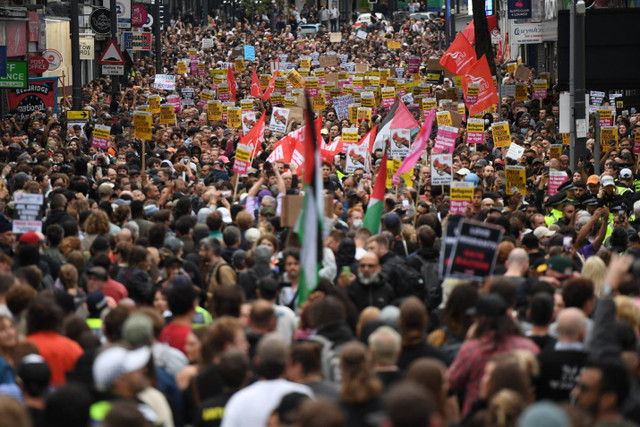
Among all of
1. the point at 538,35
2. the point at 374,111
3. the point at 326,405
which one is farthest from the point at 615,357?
the point at 538,35

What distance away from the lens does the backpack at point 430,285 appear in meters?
10.2

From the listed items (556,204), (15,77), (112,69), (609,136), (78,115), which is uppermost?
(112,69)

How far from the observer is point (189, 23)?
7688 cm

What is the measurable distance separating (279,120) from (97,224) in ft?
39.3

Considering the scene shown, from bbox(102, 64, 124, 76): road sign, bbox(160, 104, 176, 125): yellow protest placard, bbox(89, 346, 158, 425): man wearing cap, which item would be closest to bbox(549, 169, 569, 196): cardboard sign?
bbox(160, 104, 176, 125): yellow protest placard

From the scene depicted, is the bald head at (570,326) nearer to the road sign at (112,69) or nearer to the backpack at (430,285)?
the backpack at (430,285)

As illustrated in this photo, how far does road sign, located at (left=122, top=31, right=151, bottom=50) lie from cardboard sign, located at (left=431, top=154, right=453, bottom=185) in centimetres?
2872

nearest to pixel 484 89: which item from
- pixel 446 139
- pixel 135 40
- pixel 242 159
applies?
pixel 446 139

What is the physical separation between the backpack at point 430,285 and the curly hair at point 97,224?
3.00 metres

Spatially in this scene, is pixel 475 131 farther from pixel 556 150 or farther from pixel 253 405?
pixel 253 405

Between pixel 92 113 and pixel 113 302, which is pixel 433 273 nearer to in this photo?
pixel 113 302

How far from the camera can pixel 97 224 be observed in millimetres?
11531

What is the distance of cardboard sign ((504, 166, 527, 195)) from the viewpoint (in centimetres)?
1653

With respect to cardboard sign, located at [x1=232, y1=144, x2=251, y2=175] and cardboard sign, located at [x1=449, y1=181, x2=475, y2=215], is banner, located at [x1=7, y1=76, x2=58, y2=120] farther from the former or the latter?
cardboard sign, located at [x1=449, y1=181, x2=475, y2=215]
